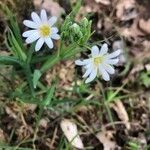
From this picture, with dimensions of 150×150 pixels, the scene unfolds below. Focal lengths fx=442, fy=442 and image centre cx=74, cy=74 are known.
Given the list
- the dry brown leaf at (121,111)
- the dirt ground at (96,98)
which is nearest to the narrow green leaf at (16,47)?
the dirt ground at (96,98)

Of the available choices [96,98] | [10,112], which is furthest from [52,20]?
[96,98]

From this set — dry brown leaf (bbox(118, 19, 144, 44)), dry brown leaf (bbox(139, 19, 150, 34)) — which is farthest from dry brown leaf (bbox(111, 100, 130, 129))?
dry brown leaf (bbox(139, 19, 150, 34))

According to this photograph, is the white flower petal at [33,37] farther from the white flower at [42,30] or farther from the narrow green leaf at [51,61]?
the narrow green leaf at [51,61]

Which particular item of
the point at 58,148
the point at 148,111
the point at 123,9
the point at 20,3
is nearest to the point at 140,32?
the point at 123,9

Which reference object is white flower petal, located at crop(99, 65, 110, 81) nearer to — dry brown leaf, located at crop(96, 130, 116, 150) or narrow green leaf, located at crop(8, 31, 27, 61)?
narrow green leaf, located at crop(8, 31, 27, 61)

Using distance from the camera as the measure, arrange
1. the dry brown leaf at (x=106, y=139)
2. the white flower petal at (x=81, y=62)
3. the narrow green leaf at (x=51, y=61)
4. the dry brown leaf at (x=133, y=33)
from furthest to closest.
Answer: the dry brown leaf at (x=133, y=33) → the dry brown leaf at (x=106, y=139) → the narrow green leaf at (x=51, y=61) → the white flower petal at (x=81, y=62)

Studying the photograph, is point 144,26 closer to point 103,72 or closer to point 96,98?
point 96,98
